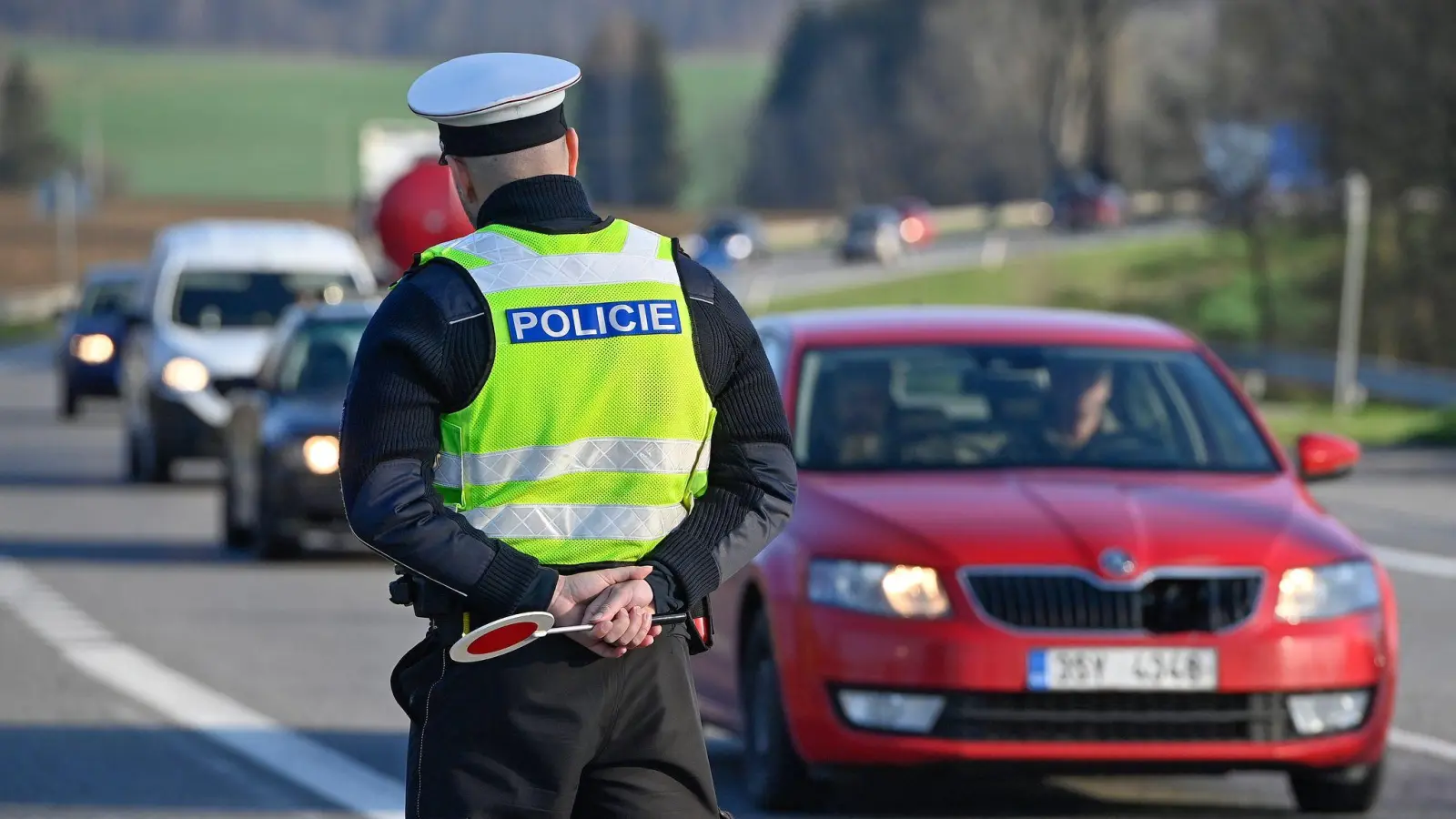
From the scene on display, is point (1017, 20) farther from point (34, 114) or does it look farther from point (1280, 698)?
point (1280, 698)

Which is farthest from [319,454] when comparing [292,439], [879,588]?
[879,588]

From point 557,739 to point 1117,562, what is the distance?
13.0 feet

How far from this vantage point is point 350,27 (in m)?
192

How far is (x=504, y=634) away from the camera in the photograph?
13.1ft

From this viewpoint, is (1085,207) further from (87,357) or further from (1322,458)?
(1322,458)

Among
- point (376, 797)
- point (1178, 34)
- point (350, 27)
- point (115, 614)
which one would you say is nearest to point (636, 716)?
point (376, 797)

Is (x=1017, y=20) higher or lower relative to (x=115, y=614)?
lower

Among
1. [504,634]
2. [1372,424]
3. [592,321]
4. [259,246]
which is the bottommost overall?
[1372,424]

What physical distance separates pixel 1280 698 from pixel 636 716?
408 centimetres

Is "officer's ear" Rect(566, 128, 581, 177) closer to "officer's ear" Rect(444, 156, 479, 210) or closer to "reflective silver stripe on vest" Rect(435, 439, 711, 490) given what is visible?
"officer's ear" Rect(444, 156, 479, 210)

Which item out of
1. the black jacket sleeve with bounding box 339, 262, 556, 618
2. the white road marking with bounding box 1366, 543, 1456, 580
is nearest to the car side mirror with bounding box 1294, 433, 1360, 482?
the black jacket sleeve with bounding box 339, 262, 556, 618

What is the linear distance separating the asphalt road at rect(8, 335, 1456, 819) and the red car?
0.46 meters

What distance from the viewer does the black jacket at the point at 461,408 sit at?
4.08m

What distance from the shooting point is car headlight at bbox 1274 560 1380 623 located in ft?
26.0
